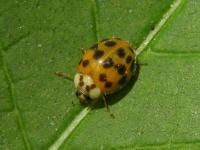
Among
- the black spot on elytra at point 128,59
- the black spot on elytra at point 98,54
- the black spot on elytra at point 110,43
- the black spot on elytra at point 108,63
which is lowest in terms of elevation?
the black spot on elytra at point 128,59

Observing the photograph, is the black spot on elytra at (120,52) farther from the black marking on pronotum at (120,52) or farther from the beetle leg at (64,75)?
the beetle leg at (64,75)

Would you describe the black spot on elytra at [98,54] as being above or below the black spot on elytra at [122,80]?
above

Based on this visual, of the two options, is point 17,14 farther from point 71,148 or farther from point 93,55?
point 71,148

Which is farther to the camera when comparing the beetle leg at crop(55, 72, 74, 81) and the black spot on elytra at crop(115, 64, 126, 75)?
the beetle leg at crop(55, 72, 74, 81)

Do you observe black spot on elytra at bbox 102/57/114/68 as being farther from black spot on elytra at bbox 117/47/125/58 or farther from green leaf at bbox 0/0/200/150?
green leaf at bbox 0/0/200/150

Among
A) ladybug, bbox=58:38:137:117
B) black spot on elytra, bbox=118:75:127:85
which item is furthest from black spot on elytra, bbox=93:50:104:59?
black spot on elytra, bbox=118:75:127:85

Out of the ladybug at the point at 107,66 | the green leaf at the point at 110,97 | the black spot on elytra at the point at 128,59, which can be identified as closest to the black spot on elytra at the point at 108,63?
the ladybug at the point at 107,66
